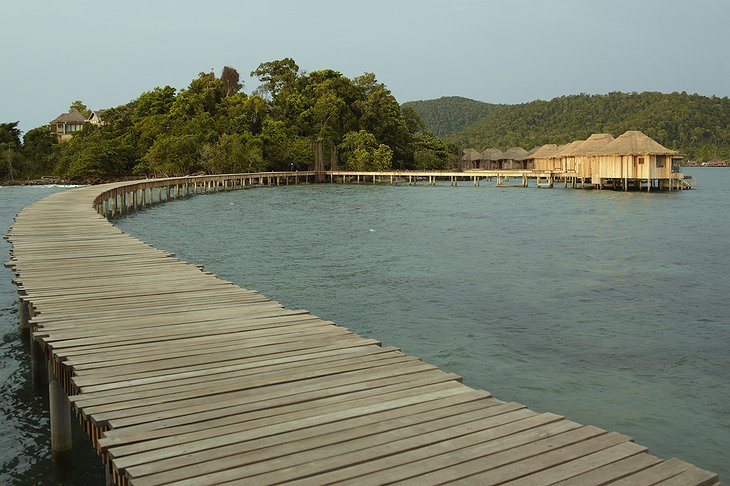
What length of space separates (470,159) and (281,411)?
93951 millimetres

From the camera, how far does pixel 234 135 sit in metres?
72.1

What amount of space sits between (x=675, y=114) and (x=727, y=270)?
485 feet

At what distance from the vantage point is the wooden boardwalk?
380cm

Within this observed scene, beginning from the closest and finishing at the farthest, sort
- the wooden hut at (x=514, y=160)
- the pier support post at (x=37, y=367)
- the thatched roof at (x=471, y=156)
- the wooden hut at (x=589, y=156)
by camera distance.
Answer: the pier support post at (x=37, y=367) < the wooden hut at (x=589, y=156) < the wooden hut at (x=514, y=160) < the thatched roof at (x=471, y=156)

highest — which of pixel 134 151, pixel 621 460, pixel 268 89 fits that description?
pixel 268 89

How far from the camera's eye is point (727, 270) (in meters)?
18.3

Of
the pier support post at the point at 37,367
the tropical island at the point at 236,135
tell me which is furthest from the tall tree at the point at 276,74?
the pier support post at the point at 37,367

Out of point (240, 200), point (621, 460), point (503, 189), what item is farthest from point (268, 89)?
point (621, 460)

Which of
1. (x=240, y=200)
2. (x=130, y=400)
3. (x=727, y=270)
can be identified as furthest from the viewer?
(x=240, y=200)

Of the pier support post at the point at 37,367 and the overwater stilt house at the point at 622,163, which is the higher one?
the overwater stilt house at the point at 622,163

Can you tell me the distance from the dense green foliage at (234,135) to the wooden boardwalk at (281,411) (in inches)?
2460

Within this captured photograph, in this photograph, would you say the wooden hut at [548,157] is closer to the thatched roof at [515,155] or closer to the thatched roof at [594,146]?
the thatched roof at [515,155]

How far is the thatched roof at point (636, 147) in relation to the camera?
52.0 metres

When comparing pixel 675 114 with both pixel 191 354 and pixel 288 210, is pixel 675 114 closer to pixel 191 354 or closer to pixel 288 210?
pixel 288 210
